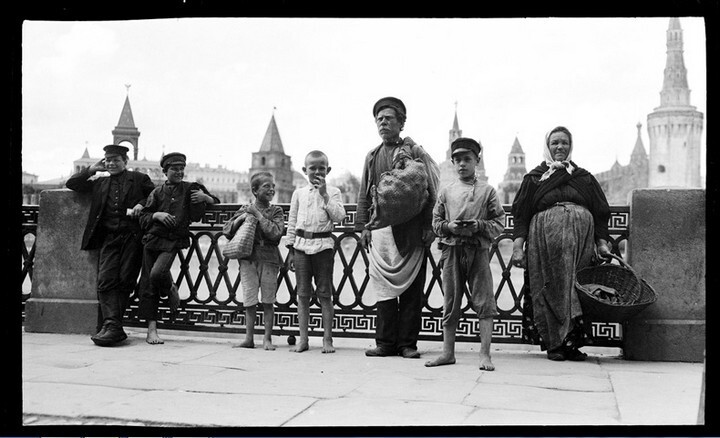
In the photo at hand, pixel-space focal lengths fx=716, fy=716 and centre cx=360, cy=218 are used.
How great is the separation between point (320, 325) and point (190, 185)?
172 centimetres

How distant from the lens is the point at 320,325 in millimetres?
6461

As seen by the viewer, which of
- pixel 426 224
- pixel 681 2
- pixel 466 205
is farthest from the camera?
pixel 426 224

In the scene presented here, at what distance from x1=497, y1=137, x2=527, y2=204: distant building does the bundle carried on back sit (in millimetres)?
61517

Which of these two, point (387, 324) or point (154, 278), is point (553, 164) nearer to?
point (387, 324)

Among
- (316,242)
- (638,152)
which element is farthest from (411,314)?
(638,152)

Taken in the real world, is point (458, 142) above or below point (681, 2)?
below

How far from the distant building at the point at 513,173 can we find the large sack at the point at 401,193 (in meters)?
61.5

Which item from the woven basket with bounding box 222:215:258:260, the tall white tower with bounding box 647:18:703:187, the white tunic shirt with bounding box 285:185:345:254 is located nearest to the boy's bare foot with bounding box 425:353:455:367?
the white tunic shirt with bounding box 285:185:345:254

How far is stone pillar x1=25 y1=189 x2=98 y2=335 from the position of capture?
6676mm

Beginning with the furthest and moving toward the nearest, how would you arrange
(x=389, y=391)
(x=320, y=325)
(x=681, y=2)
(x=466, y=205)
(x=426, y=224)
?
(x=320, y=325)
(x=426, y=224)
(x=466, y=205)
(x=389, y=391)
(x=681, y=2)

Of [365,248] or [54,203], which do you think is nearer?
[365,248]
